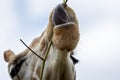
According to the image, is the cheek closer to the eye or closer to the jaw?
the jaw

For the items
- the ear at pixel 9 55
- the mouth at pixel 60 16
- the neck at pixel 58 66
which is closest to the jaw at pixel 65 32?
the mouth at pixel 60 16

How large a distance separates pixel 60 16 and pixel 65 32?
0.24 meters

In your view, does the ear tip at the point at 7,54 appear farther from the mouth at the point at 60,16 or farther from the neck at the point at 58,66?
the mouth at the point at 60,16

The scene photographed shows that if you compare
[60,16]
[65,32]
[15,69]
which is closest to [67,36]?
[65,32]

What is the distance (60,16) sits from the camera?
13.5ft

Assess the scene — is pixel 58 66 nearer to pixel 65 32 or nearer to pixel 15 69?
pixel 65 32

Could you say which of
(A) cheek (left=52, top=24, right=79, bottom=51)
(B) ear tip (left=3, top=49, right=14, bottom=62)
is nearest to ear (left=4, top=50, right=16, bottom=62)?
(B) ear tip (left=3, top=49, right=14, bottom=62)

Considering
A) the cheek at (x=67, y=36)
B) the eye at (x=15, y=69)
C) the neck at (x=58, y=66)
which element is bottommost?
the eye at (x=15, y=69)

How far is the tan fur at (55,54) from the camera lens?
3.96 meters

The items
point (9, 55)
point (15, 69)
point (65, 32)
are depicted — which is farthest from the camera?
point (9, 55)

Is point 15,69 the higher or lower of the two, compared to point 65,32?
lower

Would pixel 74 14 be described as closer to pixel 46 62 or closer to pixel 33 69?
pixel 46 62

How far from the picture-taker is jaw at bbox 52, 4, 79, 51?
3.94 metres

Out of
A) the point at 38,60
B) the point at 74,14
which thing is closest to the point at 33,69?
the point at 38,60
